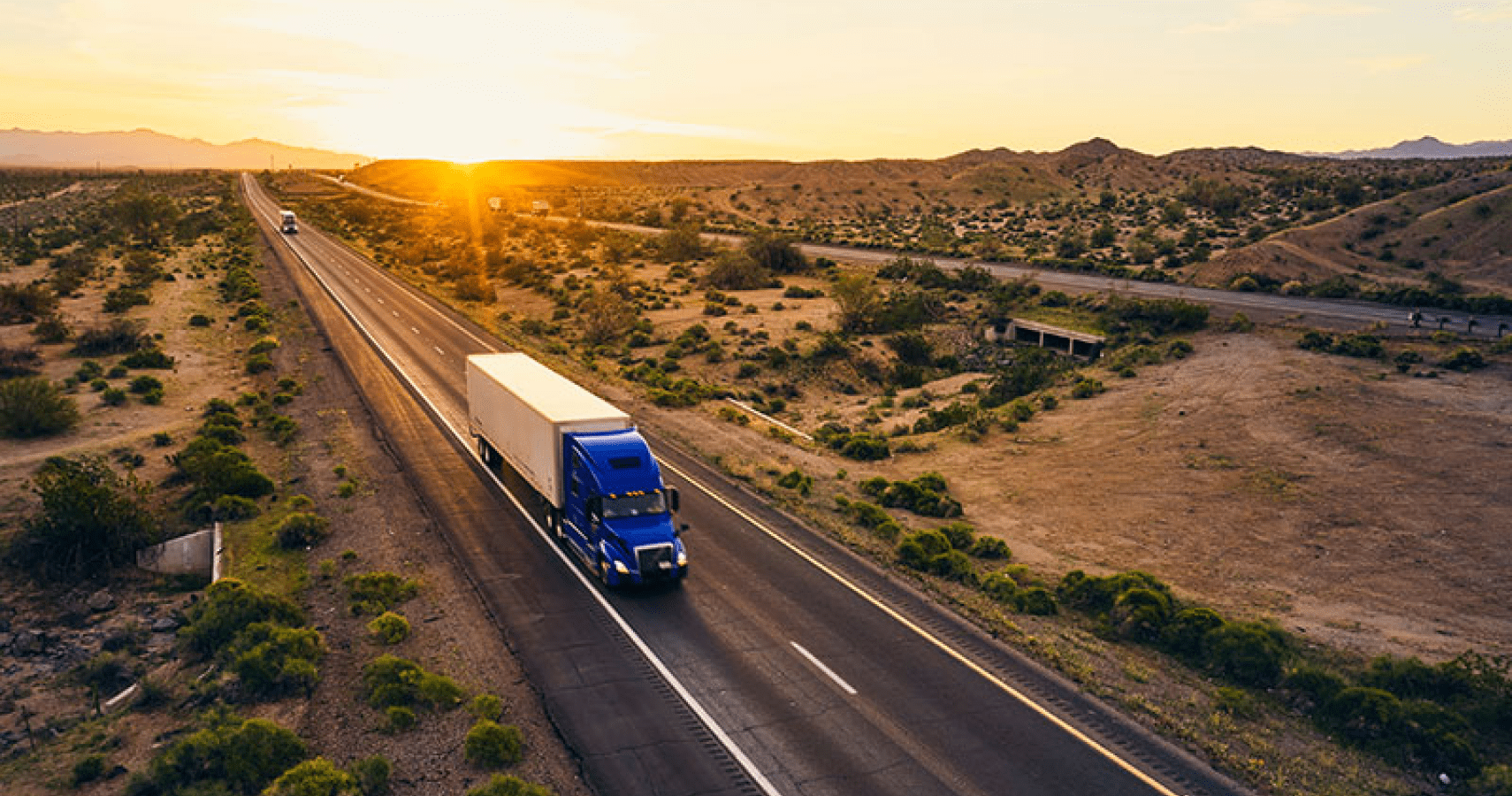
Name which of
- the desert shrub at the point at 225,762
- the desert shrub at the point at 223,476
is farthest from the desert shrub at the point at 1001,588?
the desert shrub at the point at 223,476

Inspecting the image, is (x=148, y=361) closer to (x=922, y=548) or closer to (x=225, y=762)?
(x=225, y=762)

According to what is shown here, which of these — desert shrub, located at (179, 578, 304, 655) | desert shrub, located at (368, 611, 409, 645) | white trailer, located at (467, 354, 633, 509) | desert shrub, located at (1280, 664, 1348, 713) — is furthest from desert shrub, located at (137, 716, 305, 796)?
desert shrub, located at (1280, 664, 1348, 713)

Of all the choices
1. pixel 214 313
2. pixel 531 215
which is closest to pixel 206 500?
pixel 214 313

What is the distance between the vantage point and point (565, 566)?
72.8 feet

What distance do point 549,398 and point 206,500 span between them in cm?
1216

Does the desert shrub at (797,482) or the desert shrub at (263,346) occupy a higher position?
the desert shrub at (263,346)

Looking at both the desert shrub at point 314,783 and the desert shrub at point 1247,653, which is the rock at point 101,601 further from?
the desert shrub at point 1247,653

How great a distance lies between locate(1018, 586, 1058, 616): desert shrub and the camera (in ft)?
68.2

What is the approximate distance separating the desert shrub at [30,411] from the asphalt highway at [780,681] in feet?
58.0

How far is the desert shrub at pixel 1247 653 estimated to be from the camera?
17594mm

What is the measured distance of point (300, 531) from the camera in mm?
23297

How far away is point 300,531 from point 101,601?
4844mm

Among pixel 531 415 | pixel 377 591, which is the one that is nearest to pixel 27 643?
pixel 377 591

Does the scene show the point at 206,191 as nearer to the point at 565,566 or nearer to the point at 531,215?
the point at 531,215
